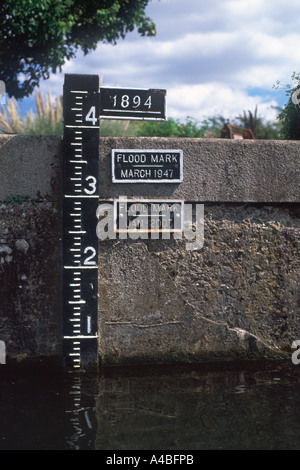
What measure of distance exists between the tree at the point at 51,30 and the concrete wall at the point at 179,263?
5.98 meters

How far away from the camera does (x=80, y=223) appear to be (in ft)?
12.7

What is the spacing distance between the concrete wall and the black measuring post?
0.11 m

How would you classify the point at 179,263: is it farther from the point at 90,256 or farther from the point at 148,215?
the point at 90,256

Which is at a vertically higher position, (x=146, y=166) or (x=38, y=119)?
(x=38, y=119)

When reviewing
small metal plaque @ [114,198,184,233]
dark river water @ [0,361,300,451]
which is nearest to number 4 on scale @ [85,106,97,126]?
small metal plaque @ [114,198,184,233]

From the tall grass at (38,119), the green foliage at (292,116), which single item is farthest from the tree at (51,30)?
the green foliage at (292,116)

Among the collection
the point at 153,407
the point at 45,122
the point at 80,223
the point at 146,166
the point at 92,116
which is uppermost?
the point at 45,122

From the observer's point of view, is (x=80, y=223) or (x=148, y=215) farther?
(x=148, y=215)

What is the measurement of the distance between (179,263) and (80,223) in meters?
0.78

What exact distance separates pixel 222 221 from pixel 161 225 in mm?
459

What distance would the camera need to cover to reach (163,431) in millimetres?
2660

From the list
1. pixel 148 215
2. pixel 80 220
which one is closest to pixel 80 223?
pixel 80 220

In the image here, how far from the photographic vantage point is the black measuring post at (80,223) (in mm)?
3857
